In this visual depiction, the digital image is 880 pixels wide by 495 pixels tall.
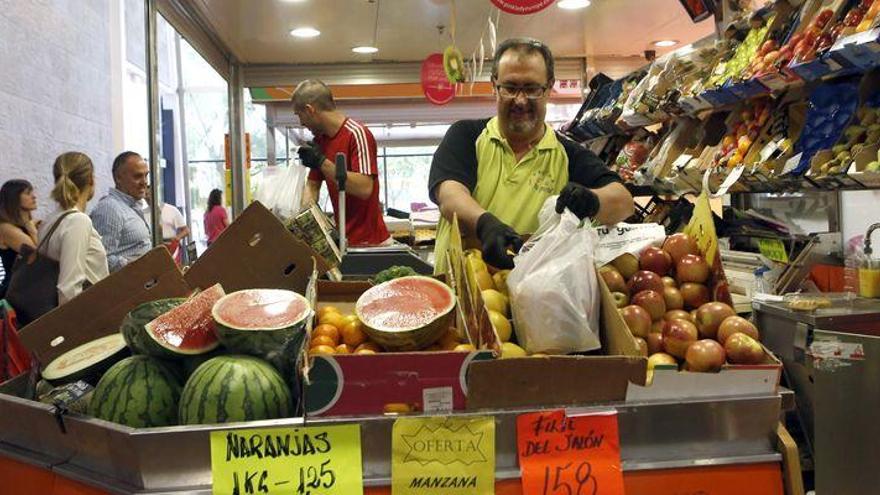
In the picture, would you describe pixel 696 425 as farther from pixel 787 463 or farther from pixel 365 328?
pixel 365 328

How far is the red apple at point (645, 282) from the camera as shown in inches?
61.7

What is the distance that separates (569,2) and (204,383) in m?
6.09

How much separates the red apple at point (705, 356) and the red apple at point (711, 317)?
0.36 ft

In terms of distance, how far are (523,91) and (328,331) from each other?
110cm

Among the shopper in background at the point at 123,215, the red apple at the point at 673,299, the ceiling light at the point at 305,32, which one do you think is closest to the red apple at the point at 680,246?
the red apple at the point at 673,299

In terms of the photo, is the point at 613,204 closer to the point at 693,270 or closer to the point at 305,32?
the point at 693,270

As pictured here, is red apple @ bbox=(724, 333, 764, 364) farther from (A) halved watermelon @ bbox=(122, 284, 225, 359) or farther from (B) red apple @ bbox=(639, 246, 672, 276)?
(A) halved watermelon @ bbox=(122, 284, 225, 359)

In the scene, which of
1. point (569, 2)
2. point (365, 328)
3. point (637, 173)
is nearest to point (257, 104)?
point (569, 2)

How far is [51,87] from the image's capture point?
17.8 ft

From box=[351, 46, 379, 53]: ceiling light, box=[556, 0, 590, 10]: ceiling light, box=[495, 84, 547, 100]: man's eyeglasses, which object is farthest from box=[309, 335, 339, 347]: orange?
box=[351, 46, 379, 53]: ceiling light

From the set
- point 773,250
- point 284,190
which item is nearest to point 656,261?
point 773,250

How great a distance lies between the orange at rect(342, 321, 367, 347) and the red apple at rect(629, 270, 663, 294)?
574mm

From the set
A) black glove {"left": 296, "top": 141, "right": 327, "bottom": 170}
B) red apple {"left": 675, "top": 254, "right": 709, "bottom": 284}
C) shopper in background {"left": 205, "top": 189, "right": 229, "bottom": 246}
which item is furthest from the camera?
shopper in background {"left": 205, "top": 189, "right": 229, "bottom": 246}

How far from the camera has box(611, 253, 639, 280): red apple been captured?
1.66 m
